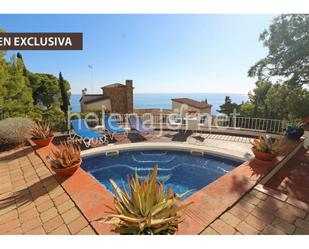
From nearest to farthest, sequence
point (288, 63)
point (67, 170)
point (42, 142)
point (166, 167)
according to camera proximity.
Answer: point (67, 170) → point (42, 142) → point (166, 167) → point (288, 63)

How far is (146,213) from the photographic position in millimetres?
1829

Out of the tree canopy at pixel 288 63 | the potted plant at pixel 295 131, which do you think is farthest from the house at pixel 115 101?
the potted plant at pixel 295 131

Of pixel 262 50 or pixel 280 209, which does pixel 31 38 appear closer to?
pixel 280 209

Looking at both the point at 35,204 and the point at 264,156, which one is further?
the point at 264,156

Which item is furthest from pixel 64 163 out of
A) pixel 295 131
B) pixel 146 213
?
pixel 295 131

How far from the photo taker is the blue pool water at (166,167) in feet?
14.0

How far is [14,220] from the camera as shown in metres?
2.25

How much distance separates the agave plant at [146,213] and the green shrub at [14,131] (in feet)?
14.6

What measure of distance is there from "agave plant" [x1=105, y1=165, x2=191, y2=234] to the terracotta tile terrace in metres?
0.19

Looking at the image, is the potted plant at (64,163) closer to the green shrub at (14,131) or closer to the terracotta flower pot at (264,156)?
the green shrub at (14,131)

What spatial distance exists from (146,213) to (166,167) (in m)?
3.24

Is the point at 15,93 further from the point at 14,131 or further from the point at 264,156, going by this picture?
the point at 264,156
